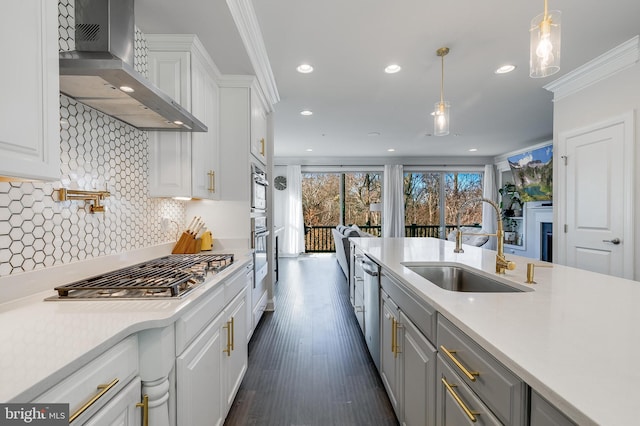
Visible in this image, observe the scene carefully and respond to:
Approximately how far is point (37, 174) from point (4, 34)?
1.22 ft

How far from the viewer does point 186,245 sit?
2.36m

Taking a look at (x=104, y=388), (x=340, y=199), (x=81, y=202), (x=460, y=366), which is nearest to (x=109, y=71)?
(x=81, y=202)

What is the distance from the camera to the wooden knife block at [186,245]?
2.35 m

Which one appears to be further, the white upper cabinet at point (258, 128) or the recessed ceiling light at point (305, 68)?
the recessed ceiling light at point (305, 68)

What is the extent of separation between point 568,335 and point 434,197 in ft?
27.1

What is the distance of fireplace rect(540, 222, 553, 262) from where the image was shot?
6.51 meters

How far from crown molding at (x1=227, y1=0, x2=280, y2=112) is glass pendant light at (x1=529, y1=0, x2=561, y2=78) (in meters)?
1.72

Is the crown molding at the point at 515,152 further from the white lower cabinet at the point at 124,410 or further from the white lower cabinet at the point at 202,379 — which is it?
the white lower cabinet at the point at 124,410

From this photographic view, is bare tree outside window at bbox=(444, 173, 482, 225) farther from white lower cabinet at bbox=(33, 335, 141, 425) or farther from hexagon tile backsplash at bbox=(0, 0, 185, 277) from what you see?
white lower cabinet at bbox=(33, 335, 141, 425)

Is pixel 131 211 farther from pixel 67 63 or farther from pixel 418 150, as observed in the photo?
pixel 418 150

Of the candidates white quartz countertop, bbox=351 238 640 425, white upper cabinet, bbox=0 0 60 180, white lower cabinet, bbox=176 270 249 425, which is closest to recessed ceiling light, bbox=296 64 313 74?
white lower cabinet, bbox=176 270 249 425

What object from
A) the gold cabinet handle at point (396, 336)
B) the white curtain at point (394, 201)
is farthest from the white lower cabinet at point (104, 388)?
the white curtain at point (394, 201)

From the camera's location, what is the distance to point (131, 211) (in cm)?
192

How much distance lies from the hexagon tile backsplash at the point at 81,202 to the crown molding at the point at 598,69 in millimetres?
4115
